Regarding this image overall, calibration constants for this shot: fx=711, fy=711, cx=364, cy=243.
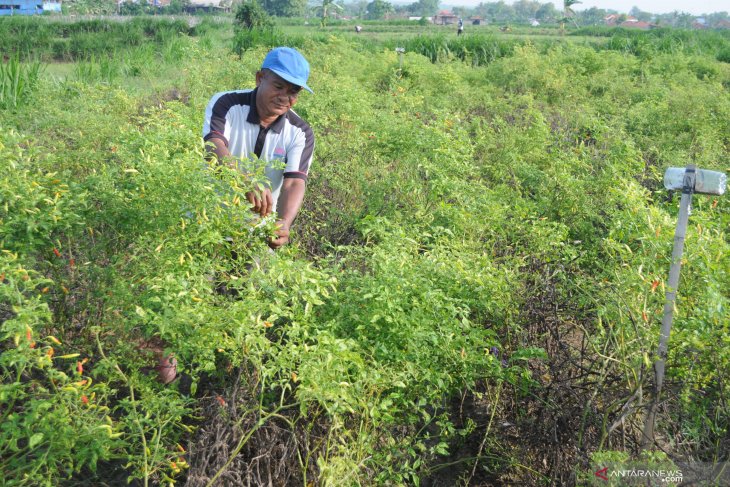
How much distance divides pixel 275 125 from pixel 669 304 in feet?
6.56

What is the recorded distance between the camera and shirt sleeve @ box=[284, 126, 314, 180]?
3471 mm

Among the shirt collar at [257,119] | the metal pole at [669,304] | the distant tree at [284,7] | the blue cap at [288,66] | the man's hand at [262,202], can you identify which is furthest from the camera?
the distant tree at [284,7]

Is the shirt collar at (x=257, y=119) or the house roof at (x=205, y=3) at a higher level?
the house roof at (x=205, y=3)

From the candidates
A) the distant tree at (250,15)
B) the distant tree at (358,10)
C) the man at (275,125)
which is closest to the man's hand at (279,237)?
the man at (275,125)

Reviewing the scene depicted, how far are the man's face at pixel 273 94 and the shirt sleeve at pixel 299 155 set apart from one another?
0.54 feet

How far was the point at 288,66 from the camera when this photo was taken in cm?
329

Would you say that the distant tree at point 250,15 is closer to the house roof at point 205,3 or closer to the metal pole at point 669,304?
the metal pole at point 669,304

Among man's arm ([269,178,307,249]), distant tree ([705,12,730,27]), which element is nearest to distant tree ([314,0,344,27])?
man's arm ([269,178,307,249])

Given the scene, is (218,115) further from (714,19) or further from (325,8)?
(714,19)

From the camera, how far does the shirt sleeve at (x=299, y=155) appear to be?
11.4 feet

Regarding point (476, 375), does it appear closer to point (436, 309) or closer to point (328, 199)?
point (436, 309)

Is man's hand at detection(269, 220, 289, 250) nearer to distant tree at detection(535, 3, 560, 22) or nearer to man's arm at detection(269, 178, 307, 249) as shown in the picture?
man's arm at detection(269, 178, 307, 249)

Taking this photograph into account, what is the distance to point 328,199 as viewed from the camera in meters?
4.66

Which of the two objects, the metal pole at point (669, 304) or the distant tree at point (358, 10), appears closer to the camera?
the metal pole at point (669, 304)
